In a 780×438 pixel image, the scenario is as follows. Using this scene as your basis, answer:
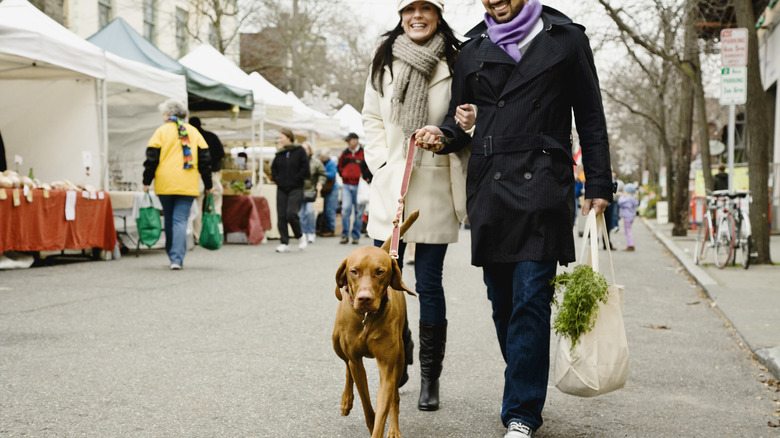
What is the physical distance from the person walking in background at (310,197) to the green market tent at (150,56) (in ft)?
5.74

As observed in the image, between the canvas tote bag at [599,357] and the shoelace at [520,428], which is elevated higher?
the canvas tote bag at [599,357]

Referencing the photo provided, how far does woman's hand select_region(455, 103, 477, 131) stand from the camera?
149 inches

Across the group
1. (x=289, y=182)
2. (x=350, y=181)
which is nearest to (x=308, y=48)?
(x=350, y=181)

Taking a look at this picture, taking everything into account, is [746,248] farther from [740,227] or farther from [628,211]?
[628,211]

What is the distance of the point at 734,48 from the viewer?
11.7 metres

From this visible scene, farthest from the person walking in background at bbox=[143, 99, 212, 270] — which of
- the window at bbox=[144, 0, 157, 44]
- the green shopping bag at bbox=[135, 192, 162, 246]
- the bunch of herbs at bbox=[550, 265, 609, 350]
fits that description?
the window at bbox=[144, 0, 157, 44]

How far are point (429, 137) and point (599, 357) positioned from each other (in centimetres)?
119

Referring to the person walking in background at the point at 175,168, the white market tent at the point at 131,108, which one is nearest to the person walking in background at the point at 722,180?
the white market tent at the point at 131,108

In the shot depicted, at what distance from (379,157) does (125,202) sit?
936 centimetres

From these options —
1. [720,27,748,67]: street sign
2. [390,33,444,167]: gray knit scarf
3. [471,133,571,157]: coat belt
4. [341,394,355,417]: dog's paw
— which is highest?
[720,27,748,67]: street sign

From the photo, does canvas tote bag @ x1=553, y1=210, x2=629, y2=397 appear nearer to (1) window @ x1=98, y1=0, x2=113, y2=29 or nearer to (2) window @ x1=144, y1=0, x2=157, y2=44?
(1) window @ x1=98, y1=0, x2=113, y2=29

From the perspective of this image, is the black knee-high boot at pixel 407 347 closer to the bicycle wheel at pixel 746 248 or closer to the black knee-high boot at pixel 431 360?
the black knee-high boot at pixel 431 360

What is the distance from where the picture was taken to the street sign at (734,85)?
11.9 m

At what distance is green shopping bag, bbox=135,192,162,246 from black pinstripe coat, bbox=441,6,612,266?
9.05 meters
